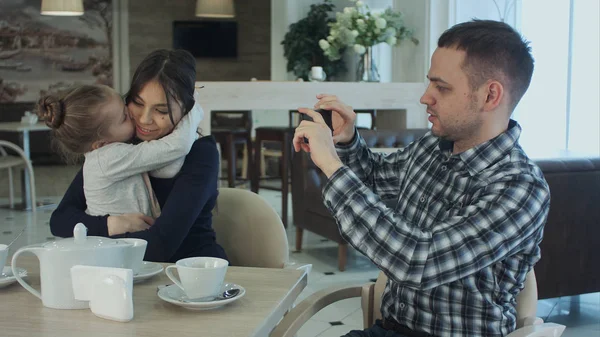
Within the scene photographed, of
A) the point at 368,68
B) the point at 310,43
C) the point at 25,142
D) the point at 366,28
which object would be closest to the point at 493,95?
the point at 366,28

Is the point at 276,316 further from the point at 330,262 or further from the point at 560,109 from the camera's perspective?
the point at 560,109

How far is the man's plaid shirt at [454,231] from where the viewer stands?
1.28 metres

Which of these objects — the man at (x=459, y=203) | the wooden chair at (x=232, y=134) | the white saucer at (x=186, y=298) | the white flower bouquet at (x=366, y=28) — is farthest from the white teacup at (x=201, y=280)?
the wooden chair at (x=232, y=134)

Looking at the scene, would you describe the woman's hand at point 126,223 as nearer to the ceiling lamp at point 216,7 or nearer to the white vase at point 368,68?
the white vase at point 368,68

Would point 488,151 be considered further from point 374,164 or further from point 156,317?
point 156,317

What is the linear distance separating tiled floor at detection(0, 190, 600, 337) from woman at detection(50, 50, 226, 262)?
2.41 feet

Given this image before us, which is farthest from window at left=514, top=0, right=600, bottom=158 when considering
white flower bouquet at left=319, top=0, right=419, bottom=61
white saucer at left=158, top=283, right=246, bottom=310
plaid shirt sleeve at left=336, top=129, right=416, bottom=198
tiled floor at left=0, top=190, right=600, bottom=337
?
Answer: white saucer at left=158, top=283, right=246, bottom=310

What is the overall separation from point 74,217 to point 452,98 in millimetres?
938

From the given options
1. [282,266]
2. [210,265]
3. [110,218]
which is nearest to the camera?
[210,265]

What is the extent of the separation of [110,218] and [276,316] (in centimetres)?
63

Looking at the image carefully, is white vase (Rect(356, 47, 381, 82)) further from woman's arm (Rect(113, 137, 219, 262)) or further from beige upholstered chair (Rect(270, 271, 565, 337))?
beige upholstered chair (Rect(270, 271, 565, 337))

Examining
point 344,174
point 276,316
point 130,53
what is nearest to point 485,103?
point 344,174

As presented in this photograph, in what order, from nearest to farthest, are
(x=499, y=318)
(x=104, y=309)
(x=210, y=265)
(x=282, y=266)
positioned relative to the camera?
1. (x=104, y=309)
2. (x=210, y=265)
3. (x=499, y=318)
4. (x=282, y=266)

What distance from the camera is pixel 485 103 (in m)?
1.46
